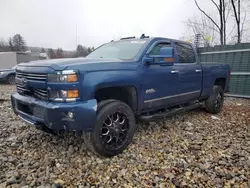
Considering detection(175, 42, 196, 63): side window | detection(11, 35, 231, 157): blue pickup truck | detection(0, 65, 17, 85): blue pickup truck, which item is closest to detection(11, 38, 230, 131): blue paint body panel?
detection(11, 35, 231, 157): blue pickup truck

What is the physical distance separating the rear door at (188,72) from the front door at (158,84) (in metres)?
0.23

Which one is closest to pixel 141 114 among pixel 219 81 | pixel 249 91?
pixel 219 81

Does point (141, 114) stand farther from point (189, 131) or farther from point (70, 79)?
point (70, 79)

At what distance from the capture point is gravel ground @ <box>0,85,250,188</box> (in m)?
2.37

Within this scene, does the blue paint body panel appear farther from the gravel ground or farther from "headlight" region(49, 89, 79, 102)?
the gravel ground

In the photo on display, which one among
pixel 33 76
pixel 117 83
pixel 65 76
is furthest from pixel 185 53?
pixel 33 76

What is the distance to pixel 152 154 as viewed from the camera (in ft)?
9.91

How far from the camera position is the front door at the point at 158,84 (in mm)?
3291

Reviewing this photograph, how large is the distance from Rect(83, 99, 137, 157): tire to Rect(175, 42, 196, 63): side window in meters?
1.98

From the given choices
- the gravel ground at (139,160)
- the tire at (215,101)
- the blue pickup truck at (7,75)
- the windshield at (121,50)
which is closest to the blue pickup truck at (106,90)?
the windshield at (121,50)

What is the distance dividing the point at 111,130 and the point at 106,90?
24.2 inches

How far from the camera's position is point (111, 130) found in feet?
9.29

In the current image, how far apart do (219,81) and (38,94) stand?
16.0ft

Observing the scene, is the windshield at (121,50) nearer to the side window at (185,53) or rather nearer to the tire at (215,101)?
the side window at (185,53)
